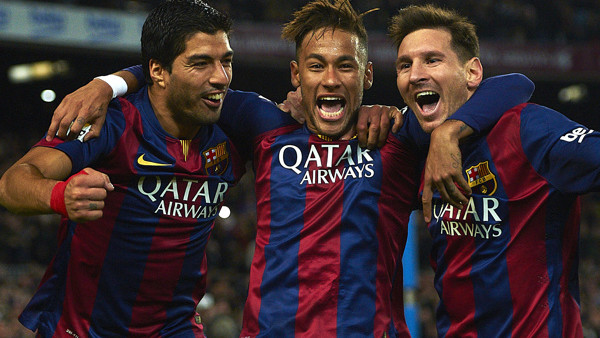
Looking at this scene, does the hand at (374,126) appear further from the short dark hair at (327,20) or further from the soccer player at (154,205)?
the soccer player at (154,205)

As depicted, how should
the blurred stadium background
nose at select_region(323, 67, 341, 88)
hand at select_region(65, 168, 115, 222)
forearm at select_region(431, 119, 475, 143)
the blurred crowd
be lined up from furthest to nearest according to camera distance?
the blurred crowd
the blurred stadium background
nose at select_region(323, 67, 341, 88)
forearm at select_region(431, 119, 475, 143)
hand at select_region(65, 168, 115, 222)

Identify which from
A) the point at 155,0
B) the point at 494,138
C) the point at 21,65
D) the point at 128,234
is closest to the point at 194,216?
the point at 128,234

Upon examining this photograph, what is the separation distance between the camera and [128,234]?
12.0 feet

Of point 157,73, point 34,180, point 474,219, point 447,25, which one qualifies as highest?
point 447,25

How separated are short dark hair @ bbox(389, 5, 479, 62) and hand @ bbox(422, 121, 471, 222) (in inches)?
21.6

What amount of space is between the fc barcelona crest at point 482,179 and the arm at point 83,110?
5.39 feet

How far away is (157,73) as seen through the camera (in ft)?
12.5

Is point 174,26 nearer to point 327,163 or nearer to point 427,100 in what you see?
point 327,163

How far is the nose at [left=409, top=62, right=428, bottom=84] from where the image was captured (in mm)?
3422

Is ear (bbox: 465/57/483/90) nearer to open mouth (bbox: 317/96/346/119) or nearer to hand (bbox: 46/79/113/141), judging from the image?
open mouth (bbox: 317/96/346/119)

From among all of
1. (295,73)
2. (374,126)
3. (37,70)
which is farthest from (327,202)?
(37,70)

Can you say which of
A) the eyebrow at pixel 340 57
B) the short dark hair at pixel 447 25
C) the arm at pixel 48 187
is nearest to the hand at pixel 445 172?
the short dark hair at pixel 447 25

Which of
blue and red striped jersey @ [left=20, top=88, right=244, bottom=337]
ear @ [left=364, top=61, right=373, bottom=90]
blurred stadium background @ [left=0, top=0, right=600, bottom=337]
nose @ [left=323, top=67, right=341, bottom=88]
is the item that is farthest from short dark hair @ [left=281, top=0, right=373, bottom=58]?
blurred stadium background @ [left=0, top=0, right=600, bottom=337]

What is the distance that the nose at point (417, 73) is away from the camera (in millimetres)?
3422
